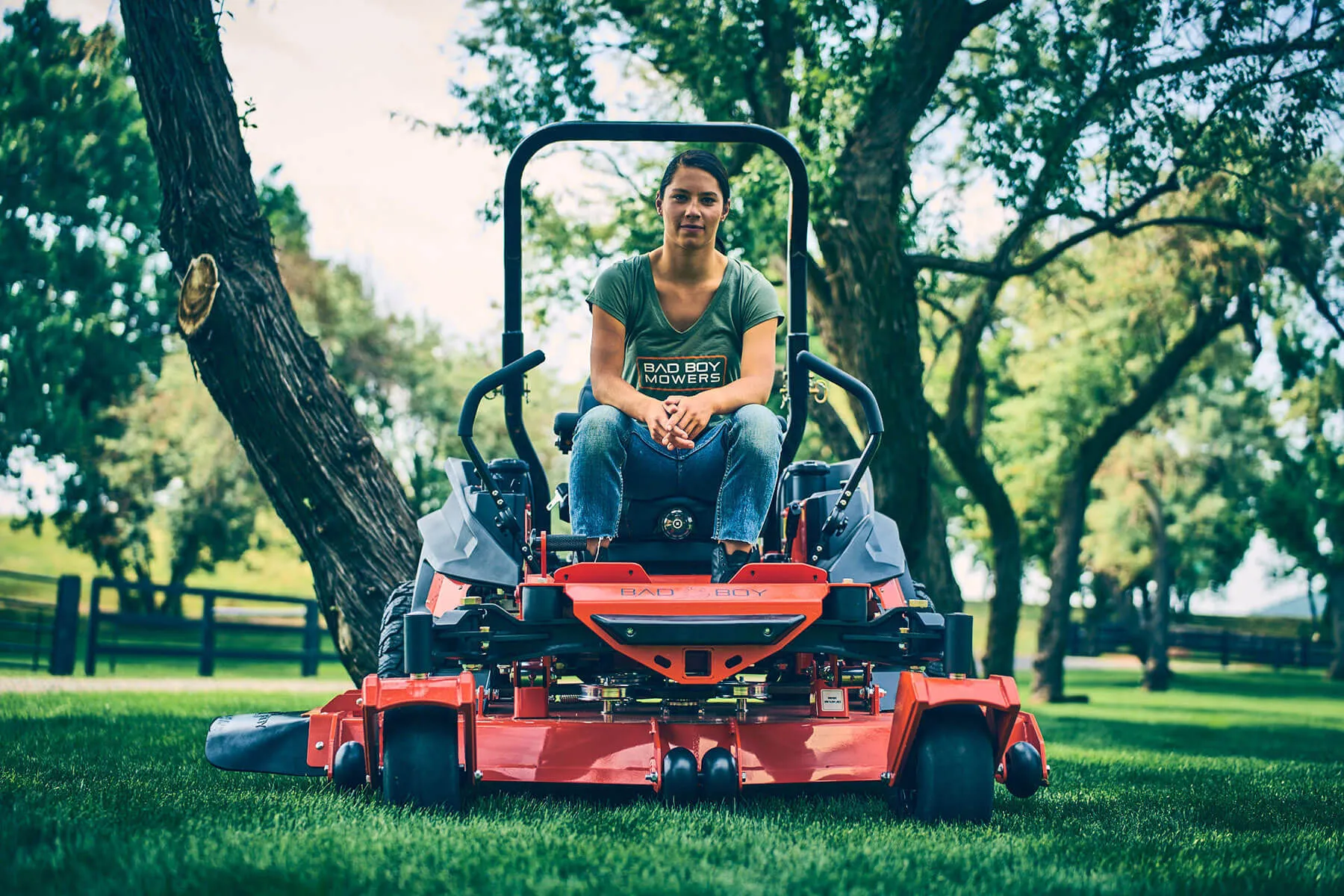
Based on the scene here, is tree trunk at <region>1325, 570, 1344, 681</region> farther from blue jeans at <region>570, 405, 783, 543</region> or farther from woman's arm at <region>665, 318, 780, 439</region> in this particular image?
blue jeans at <region>570, 405, 783, 543</region>

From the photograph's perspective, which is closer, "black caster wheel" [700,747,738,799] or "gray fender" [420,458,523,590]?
"black caster wheel" [700,747,738,799]

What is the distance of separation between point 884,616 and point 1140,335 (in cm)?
1614

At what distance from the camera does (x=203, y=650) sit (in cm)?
1756

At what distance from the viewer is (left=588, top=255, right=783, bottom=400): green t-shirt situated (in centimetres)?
488

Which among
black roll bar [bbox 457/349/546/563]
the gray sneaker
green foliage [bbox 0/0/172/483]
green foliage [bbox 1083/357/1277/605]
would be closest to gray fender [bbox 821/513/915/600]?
the gray sneaker

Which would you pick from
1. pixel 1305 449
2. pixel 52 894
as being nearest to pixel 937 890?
pixel 52 894

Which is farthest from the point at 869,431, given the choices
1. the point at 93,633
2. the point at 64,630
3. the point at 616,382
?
the point at 93,633

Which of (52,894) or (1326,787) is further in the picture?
(1326,787)

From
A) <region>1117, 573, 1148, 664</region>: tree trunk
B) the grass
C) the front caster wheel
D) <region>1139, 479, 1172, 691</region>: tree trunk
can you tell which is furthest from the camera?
<region>1117, 573, 1148, 664</region>: tree trunk

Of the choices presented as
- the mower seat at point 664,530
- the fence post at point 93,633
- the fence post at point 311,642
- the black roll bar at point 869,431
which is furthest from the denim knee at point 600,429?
the fence post at point 311,642

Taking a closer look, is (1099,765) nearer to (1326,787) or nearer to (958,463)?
(1326,787)

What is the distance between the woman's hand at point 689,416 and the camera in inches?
176

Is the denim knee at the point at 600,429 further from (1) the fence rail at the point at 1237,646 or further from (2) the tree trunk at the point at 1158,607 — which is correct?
(1) the fence rail at the point at 1237,646

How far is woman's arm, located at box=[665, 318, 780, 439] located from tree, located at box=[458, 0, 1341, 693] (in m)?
5.29
